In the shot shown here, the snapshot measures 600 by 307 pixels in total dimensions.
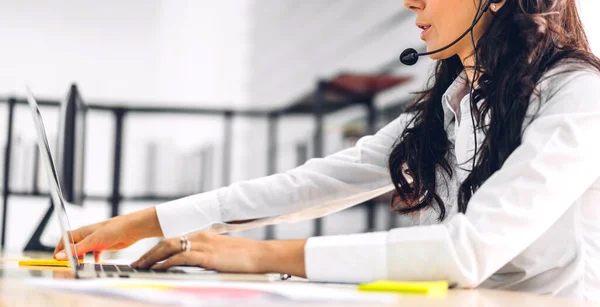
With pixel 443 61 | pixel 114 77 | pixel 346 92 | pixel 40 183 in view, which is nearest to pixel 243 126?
pixel 114 77

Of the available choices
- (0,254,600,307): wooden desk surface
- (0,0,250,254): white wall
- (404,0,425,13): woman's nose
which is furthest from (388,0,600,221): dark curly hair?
(0,0,250,254): white wall

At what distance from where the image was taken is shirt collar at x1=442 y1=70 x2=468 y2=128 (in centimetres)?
109

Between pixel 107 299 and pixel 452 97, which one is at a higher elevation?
pixel 452 97

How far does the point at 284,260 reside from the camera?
0.75 metres

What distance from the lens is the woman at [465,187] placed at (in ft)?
2.37

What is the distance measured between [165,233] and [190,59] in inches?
231

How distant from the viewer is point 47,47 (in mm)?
5168

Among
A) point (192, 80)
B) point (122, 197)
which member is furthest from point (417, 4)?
point (192, 80)

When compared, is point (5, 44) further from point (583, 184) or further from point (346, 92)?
point (583, 184)

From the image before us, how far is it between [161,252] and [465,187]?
44 cm

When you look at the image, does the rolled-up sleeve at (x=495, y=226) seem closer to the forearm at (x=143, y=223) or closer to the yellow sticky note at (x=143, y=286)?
the yellow sticky note at (x=143, y=286)

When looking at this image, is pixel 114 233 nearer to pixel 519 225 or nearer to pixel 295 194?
pixel 295 194

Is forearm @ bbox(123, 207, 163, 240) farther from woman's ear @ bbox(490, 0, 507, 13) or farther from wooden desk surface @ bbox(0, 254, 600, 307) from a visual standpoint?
woman's ear @ bbox(490, 0, 507, 13)

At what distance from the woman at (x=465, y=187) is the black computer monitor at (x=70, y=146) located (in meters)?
0.31
